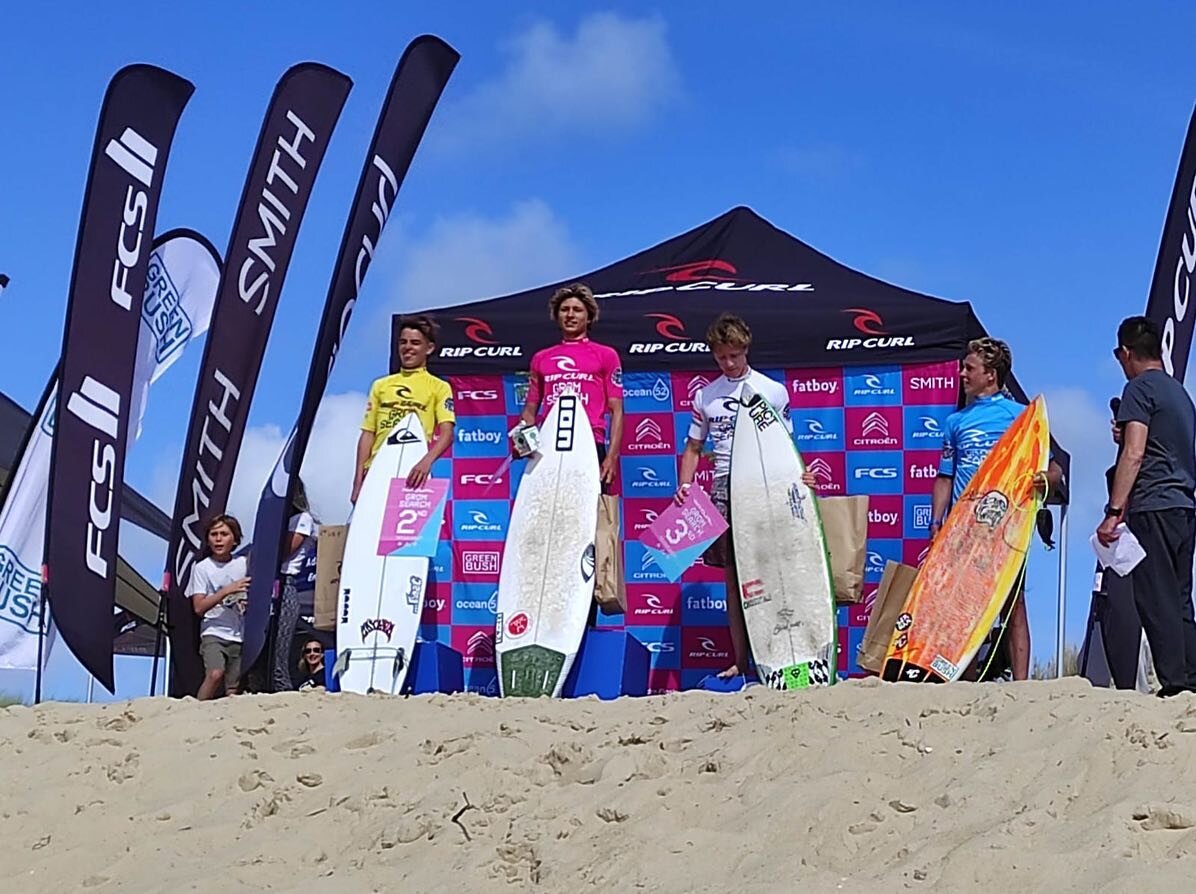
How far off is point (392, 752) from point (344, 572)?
88.8 inches

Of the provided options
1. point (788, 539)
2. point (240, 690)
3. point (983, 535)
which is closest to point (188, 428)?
point (240, 690)

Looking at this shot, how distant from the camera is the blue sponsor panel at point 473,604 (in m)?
7.88

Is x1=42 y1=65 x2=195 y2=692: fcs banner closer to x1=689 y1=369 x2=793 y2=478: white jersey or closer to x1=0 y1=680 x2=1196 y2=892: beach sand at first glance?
x1=0 y1=680 x2=1196 y2=892: beach sand

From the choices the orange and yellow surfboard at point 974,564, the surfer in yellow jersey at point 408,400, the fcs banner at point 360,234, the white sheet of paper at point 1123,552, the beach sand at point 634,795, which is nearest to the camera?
the beach sand at point 634,795

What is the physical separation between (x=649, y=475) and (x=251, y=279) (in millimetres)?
2390

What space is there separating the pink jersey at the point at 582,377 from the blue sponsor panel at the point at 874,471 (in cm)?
192

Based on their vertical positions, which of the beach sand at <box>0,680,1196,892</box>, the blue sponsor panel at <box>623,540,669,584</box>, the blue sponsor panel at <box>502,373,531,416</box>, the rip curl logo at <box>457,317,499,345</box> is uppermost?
the rip curl logo at <box>457,317,499,345</box>

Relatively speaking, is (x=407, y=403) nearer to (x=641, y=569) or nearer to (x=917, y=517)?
(x=641, y=569)

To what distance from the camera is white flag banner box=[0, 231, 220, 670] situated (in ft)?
23.1

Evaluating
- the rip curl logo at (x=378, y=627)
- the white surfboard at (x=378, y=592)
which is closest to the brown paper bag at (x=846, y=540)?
the white surfboard at (x=378, y=592)

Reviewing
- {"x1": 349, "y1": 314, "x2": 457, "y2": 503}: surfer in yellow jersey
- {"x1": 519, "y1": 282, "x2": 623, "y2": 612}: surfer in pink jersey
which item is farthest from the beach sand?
{"x1": 349, "y1": 314, "x2": 457, "y2": 503}: surfer in yellow jersey

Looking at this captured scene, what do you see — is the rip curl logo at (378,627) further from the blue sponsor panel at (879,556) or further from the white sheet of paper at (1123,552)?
the white sheet of paper at (1123,552)

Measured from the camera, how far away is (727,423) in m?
6.11

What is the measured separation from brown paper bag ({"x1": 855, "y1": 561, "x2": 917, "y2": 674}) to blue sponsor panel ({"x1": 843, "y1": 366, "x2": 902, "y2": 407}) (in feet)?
5.25
